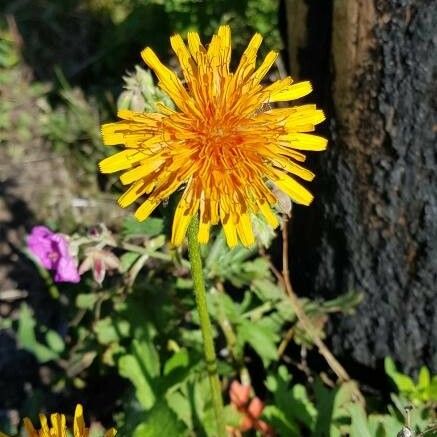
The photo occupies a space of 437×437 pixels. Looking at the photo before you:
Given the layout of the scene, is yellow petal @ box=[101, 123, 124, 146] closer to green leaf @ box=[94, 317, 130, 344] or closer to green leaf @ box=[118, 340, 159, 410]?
green leaf @ box=[118, 340, 159, 410]

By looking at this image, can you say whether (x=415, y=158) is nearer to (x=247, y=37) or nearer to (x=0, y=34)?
(x=247, y=37)

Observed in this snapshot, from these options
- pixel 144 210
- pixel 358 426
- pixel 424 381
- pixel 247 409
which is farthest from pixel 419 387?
pixel 144 210

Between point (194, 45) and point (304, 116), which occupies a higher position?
point (194, 45)

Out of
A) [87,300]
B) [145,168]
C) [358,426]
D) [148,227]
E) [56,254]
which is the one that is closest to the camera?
[145,168]

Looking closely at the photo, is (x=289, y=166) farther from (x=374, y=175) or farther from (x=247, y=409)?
(x=247, y=409)

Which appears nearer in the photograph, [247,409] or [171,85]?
[171,85]

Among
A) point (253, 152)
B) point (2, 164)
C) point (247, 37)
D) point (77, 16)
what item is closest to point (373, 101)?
point (253, 152)

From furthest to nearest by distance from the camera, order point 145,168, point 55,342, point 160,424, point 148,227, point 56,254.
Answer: point 55,342, point 56,254, point 148,227, point 160,424, point 145,168

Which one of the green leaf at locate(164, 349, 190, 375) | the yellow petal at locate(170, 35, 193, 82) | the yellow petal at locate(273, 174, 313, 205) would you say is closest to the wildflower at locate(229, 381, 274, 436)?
the green leaf at locate(164, 349, 190, 375)
